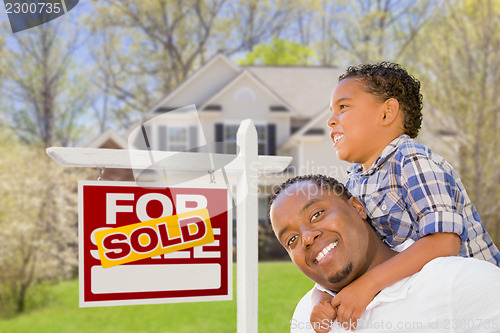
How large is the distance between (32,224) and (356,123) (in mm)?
9724

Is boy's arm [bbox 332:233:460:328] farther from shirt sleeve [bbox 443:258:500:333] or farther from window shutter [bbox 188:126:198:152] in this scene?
window shutter [bbox 188:126:198:152]

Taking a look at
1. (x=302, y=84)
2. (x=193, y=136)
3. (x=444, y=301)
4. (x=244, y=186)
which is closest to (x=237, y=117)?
(x=193, y=136)

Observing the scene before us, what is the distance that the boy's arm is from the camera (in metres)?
1.11

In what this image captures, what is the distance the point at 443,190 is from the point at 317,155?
463 inches

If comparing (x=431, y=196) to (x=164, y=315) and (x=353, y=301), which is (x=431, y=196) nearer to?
(x=353, y=301)

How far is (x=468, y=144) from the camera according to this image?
1084cm

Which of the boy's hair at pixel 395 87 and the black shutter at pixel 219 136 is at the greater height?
the black shutter at pixel 219 136

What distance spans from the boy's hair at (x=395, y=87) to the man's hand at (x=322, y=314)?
54cm

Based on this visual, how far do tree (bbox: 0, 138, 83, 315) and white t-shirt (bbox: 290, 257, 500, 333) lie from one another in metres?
9.66

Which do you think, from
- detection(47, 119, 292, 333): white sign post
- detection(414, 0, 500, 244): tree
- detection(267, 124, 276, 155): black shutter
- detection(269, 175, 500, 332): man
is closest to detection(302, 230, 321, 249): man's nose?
detection(269, 175, 500, 332): man

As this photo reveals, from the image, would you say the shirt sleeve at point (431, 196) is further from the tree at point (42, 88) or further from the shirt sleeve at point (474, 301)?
the tree at point (42, 88)

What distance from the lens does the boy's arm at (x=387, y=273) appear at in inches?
43.6

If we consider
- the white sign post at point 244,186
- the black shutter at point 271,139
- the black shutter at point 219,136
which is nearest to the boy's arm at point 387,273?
the white sign post at point 244,186

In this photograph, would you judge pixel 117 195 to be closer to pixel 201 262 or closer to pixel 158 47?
pixel 201 262
